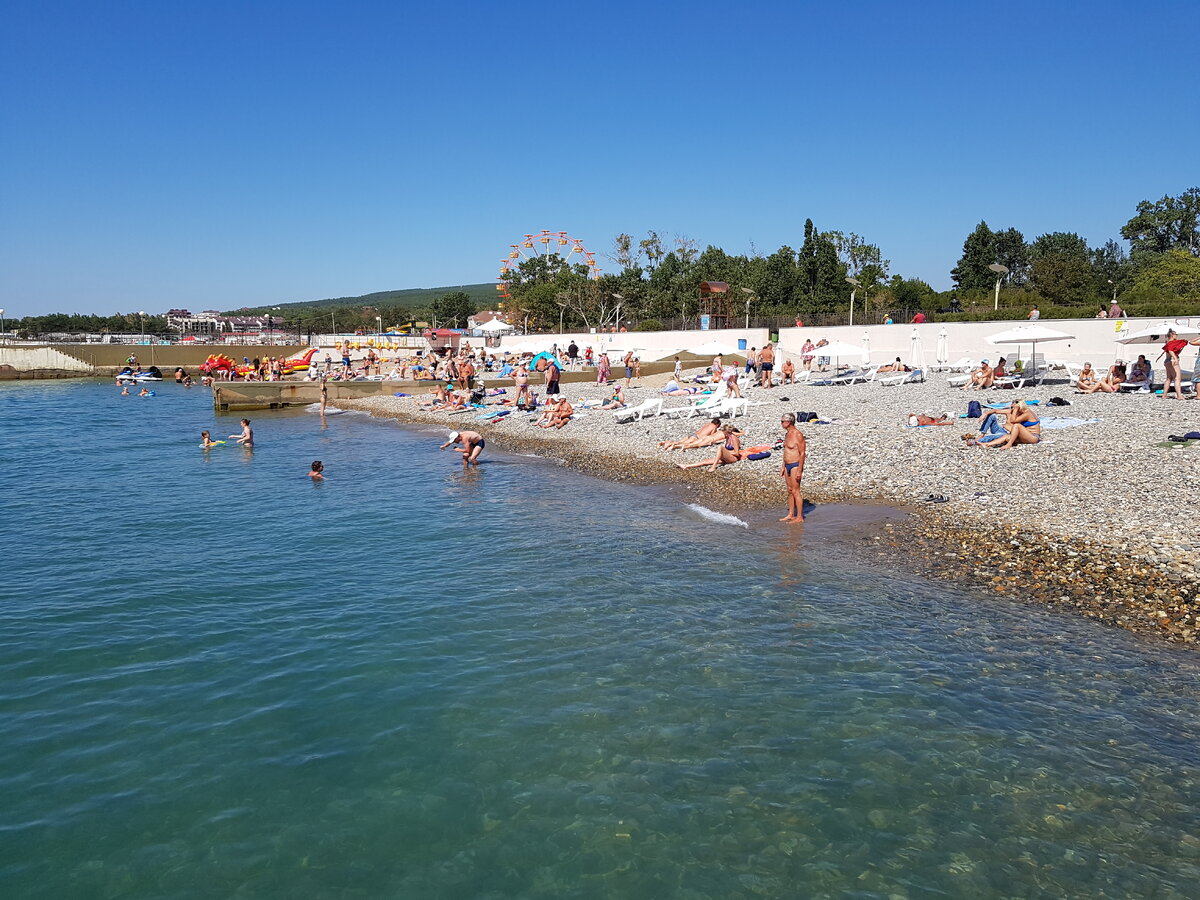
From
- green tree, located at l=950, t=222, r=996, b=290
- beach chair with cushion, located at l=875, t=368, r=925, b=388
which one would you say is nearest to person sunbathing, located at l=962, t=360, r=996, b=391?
beach chair with cushion, located at l=875, t=368, r=925, b=388

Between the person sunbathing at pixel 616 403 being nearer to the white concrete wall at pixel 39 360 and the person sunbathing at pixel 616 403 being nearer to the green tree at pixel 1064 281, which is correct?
the green tree at pixel 1064 281

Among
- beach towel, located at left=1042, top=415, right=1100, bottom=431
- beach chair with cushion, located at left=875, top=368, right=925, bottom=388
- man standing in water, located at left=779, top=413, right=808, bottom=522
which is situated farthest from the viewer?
beach chair with cushion, located at left=875, top=368, right=925, bottom=388

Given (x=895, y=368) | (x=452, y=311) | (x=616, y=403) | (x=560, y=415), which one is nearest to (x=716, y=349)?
(x=895, y=368)

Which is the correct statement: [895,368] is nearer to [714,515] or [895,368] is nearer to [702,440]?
[702,440]

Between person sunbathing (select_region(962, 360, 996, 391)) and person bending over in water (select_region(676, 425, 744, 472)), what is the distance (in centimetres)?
1010

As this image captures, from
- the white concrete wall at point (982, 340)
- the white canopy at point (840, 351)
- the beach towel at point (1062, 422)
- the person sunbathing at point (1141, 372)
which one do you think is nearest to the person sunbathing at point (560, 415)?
the white canopy at point (840, 351)

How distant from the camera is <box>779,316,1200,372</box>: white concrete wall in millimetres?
27938

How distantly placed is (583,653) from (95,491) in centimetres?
1465

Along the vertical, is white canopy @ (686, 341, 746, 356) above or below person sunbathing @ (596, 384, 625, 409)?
above

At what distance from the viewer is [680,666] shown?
7898mm

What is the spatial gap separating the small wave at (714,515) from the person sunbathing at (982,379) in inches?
523

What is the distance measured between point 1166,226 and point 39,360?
104471 mm

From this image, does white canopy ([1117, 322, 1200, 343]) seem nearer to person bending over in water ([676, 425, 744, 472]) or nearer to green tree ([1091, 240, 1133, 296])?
person bending over in water ([676, 425, 744, 472])

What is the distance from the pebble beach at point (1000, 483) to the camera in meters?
9.45
